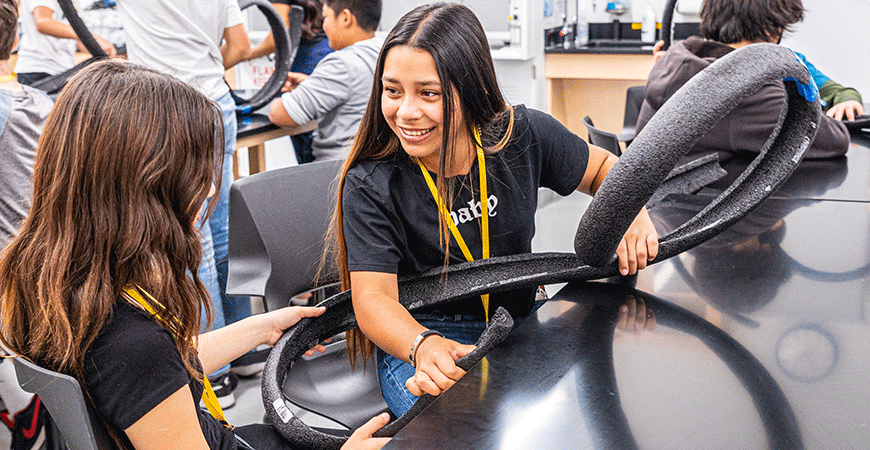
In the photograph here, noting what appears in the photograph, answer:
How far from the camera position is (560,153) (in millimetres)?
1285

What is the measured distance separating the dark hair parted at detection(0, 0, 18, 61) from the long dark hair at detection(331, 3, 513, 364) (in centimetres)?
97

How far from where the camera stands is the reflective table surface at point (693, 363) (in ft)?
2.14

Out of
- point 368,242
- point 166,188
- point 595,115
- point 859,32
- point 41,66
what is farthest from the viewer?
point 595,115

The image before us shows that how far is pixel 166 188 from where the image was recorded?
2.77 ft

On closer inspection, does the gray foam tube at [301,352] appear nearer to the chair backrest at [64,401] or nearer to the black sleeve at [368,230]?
the black sleeve at [368,230]

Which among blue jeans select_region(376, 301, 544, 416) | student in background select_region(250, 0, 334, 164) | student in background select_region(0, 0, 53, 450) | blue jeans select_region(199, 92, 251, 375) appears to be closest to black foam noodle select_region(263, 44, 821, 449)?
blue jeans select_region(376, 301, 544, 416)

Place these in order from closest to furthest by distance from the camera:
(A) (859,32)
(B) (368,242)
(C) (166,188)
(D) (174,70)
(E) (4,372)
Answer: (E) (4,372) < (C) (166,188) < (B) (368,242) < (D) (174,70) < (A) (859,32)

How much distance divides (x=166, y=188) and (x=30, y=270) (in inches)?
6.5

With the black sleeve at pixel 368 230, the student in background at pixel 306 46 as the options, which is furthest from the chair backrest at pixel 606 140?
the black sleeve at pixel 368 230

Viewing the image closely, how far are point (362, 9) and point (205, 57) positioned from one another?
52 centimetres

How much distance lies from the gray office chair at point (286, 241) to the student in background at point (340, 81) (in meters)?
0.79

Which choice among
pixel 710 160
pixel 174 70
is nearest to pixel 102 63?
pixel 710 160

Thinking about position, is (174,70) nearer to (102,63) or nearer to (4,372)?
Result: (102,63)

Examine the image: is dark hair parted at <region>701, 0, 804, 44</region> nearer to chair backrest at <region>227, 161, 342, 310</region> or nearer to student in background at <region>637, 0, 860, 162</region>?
student in background at <region>637, 0, 860, 162</region>
